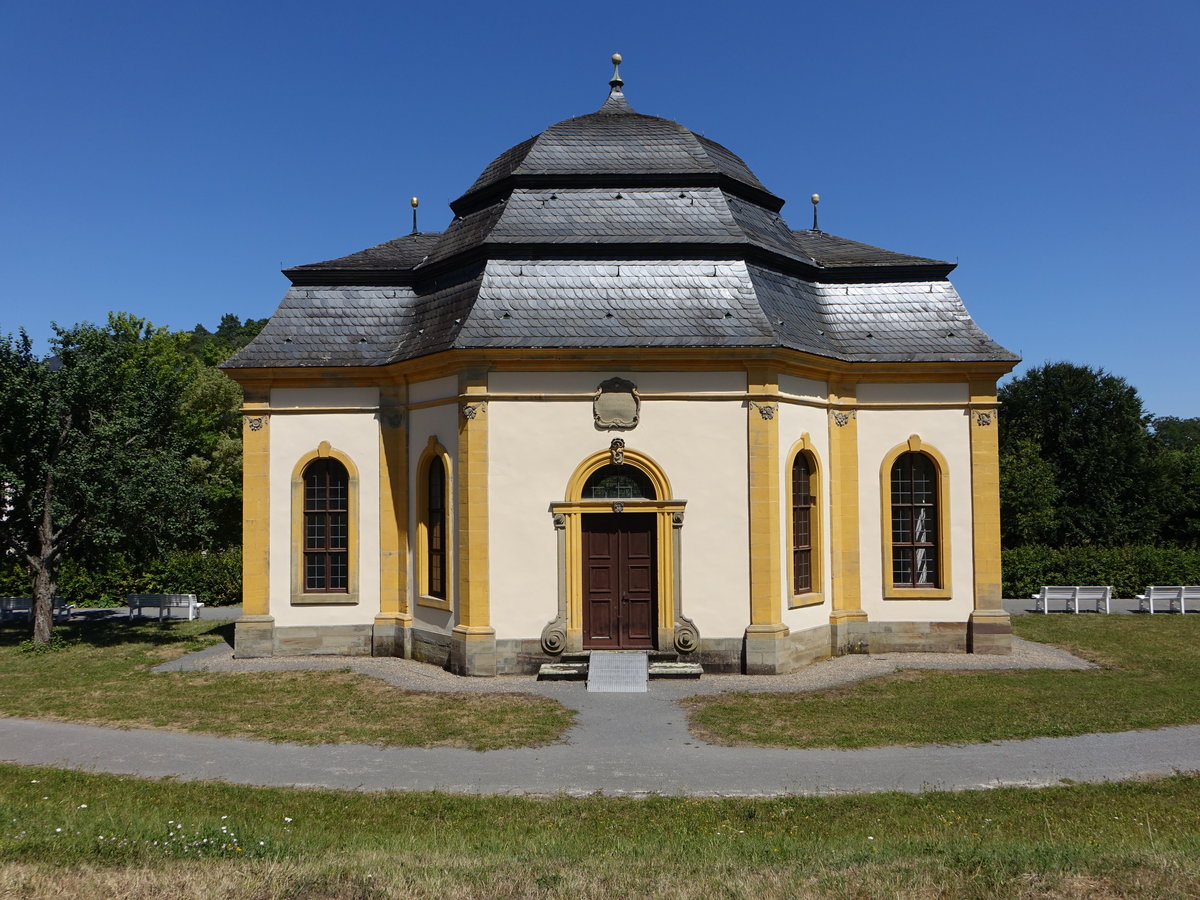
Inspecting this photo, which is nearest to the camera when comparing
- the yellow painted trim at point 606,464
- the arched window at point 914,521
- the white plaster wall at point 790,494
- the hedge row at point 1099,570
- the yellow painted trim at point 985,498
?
the yellow painted trim at point 606,464

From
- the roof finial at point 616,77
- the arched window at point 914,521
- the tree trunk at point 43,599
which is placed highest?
the roof finial at point 616,77

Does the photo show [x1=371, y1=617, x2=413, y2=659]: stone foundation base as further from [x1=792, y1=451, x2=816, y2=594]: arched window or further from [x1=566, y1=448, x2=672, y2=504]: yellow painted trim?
[x1=792, y1=451, x2=816, y2=594]: arched window

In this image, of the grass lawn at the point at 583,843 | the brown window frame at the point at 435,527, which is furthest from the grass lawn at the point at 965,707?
the brown window frame at the point at 435,527

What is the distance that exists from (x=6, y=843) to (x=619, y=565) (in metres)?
11.1

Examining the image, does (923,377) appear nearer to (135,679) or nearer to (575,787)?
(575,787)

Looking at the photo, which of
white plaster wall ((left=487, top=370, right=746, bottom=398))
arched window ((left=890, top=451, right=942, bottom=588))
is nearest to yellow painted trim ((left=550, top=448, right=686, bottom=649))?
white plaster wall ((left=487, top=370, right=746, bottom=398))

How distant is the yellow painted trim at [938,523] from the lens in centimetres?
1889

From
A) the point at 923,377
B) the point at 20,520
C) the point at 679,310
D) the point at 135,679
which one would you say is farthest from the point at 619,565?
the point at 20,520

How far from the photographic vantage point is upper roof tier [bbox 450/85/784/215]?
18.8 meters

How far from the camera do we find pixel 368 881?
6621 millimetres

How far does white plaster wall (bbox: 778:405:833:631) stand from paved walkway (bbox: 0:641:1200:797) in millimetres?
4957

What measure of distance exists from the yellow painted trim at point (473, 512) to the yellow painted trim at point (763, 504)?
5.07m

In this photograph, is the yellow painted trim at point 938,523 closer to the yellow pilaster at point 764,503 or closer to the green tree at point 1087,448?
the yellow pilaster at point 764,503

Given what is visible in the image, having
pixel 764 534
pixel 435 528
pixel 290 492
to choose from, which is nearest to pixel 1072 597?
pixel 764 534
